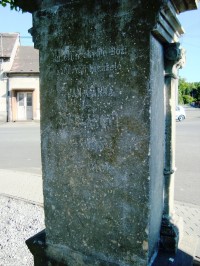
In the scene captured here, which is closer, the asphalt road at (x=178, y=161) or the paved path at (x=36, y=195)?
the paved path at (x=36, y=195)

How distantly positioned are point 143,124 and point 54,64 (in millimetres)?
904

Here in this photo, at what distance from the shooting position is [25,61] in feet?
90.2

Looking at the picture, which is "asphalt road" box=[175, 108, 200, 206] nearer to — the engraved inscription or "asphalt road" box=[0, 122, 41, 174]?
"asphalt road" box=[0, 122, 41, 174]

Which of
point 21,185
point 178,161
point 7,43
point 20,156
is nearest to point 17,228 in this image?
point 21,185

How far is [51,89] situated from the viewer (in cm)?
244

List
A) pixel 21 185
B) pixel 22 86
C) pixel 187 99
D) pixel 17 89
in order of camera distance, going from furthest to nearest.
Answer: pixel 187 99, pixel 17 89, pixel 22 86, pixel 21 185

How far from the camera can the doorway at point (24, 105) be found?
84.9 ft

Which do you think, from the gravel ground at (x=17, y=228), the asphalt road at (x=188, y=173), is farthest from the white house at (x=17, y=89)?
the gravel ground at (x=17, y=228)

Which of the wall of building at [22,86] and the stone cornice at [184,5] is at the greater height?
the wall of building at [22,86]

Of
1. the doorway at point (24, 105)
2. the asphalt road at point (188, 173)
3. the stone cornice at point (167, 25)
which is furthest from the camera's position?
the doorway at point (24, 105)

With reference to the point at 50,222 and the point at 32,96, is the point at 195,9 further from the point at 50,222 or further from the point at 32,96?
the point at 32,96

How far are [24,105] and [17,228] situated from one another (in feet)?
74.0

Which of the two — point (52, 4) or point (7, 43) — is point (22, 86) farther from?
point (52, 4)

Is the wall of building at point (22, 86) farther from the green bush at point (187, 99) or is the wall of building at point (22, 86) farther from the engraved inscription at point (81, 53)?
the green bush at point (187, 99)
